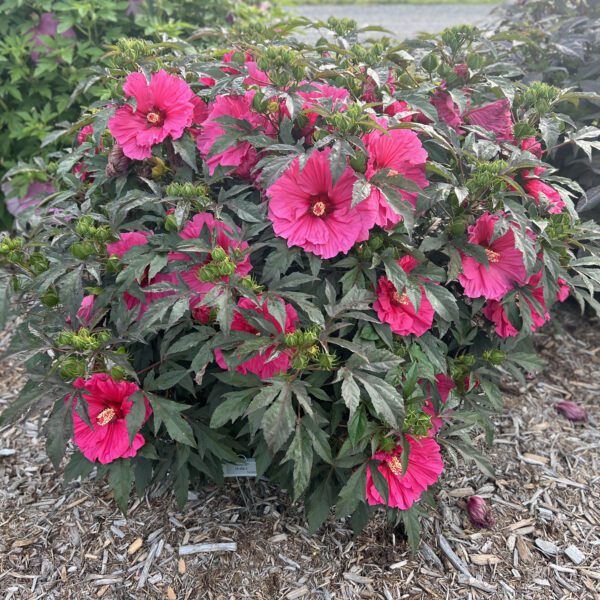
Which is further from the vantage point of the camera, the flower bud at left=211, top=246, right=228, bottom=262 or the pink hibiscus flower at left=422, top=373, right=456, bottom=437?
the pink hibiscus flower at left=422, top=373, right=456, bottom=437

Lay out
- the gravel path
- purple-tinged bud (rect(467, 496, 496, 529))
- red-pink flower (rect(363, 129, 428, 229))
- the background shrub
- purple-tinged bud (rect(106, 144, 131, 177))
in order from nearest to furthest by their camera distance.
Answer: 1. red-pink flower (rect(363, 129, 428, 229))
2. purple-tinged bud (rect(106, 144, 131, 177))
3. purple-tinged bud (rect(467, 496, 496, 529))
4. the background shrub
5. the gravel path

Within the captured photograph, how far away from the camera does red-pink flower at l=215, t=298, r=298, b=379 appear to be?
1.41 metres

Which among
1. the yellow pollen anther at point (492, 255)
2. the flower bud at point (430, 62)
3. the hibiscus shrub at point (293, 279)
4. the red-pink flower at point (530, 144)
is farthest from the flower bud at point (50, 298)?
the red-pink flower at point (530, 144)

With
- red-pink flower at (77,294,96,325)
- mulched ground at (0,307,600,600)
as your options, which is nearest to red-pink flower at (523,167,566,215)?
mulched ground at (0,307,600,600)

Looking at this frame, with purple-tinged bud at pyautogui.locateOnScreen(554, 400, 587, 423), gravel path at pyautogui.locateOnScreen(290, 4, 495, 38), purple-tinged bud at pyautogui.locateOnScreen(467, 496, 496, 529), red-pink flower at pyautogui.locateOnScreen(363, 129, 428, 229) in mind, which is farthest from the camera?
gravel path at pyautogui.locateOnScreen(290, 4, 495, 38)

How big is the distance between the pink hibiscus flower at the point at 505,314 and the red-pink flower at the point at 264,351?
56cm

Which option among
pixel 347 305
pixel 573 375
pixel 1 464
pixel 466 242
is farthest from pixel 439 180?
pixel 1 464

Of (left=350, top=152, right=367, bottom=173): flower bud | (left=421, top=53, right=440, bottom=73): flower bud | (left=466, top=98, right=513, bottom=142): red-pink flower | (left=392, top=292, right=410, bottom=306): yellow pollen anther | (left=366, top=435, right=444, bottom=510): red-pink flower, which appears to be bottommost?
(left=366, top=435, right=444, bottom=510): red-pink flower

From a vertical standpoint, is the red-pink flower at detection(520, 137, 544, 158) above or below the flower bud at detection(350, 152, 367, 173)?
A: below

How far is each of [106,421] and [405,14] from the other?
1059cm

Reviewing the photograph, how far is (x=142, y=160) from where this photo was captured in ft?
5.47

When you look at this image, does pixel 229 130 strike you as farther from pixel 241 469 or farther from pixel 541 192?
pixel 241 469

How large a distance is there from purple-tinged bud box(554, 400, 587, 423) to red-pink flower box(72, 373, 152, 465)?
1629mm

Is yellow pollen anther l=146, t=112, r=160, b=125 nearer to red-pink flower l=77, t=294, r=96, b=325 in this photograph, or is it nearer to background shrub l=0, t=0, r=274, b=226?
red-pink flower l=77, t=294, r=96, b=325
